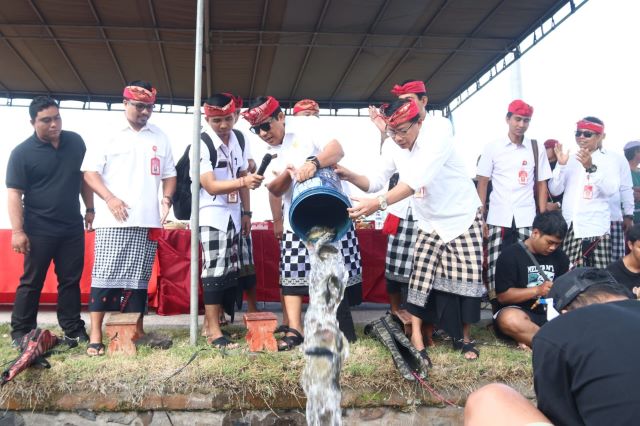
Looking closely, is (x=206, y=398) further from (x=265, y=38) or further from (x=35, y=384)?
(x=265, y=38)

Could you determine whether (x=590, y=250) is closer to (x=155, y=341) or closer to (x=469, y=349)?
(x=469, y=349)

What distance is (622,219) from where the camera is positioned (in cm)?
509

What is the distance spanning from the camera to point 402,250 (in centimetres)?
405

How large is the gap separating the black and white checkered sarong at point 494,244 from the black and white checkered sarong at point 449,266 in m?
0.88

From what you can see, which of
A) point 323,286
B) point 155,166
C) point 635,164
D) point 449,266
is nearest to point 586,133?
point 635,164

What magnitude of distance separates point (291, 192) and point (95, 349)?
156cm

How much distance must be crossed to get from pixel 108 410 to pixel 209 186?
1436 mm

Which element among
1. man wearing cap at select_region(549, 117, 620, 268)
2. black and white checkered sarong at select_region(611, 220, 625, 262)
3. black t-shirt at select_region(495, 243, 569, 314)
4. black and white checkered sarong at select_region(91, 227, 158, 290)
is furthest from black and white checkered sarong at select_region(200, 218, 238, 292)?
black and white checkered sarong at select_region(611, 220, 625, 262)

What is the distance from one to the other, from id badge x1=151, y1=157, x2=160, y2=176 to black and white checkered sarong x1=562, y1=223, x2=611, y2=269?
3.47m

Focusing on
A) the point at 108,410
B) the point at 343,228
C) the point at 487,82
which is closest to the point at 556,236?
the point at 343,228

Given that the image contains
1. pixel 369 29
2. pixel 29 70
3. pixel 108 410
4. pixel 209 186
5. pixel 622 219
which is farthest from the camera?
pixel 29 70

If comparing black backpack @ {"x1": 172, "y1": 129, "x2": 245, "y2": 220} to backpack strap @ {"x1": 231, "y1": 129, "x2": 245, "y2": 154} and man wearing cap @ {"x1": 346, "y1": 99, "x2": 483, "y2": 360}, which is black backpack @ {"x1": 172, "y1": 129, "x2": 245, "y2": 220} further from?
man wearing cap @ {"x1": 346, "y1": 99, "x2": 483, "y2": 360}

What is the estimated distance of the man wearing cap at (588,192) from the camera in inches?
178

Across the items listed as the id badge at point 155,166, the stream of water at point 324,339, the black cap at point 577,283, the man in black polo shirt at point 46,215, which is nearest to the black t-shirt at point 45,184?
the man in black polo shirt at point 46,215
